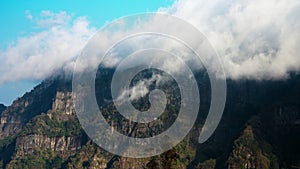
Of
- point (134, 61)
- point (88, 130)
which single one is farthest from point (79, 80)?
point (134, 61)

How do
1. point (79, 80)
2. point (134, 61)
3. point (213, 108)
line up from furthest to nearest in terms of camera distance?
point (134, 61)
point (79, 80)
point (213, 108)

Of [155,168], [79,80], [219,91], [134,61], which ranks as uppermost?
[134,61]

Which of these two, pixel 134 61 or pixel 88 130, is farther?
pixel 134 61

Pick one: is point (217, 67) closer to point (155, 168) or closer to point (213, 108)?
point (213, 108)

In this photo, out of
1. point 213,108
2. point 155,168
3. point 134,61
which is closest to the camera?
point 213,108

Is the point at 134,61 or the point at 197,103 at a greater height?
the point at 134,61

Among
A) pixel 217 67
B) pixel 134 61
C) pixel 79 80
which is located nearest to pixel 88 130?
pixel 79 80

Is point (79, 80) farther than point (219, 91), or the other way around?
point (79, 80)

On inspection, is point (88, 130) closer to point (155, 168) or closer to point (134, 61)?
point (155, 168)

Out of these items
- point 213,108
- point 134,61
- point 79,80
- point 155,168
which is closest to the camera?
point 213,108
